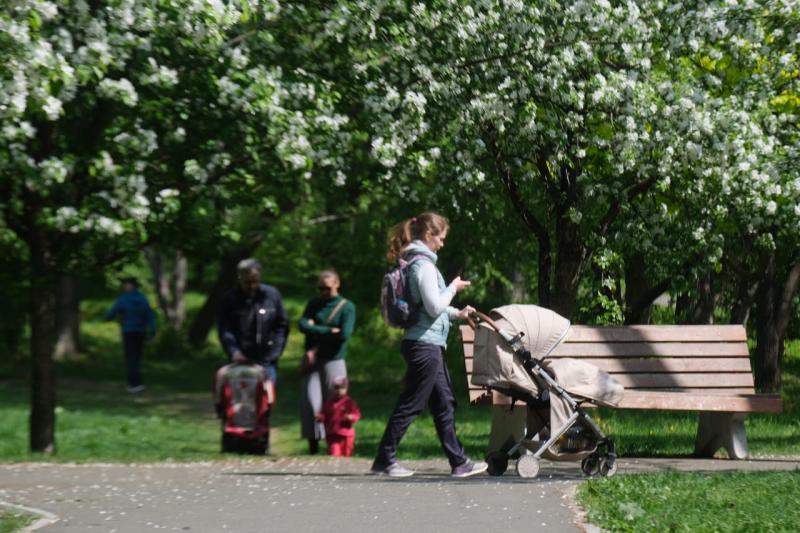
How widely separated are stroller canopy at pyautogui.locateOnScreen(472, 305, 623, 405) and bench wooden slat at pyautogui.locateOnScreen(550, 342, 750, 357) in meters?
1.50

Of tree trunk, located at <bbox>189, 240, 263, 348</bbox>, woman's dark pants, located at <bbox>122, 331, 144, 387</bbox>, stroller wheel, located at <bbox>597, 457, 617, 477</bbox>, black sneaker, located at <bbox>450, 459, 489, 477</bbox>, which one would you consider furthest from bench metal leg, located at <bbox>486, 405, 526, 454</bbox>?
tree trunk, located at <bbox>189, 240, 263, 348</bbox>

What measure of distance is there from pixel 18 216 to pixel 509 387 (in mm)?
5029

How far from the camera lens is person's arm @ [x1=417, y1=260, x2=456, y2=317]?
32.5 feet

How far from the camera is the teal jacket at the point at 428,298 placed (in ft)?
32.6

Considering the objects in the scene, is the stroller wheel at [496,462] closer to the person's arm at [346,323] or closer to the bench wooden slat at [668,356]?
the bench wooden slat at [668,356]

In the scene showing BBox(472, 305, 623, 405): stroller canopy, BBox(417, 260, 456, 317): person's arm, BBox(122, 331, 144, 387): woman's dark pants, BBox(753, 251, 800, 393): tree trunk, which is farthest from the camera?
BBox(122, 331, 144, 387): woman's dark pants

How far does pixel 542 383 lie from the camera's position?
33.4ft

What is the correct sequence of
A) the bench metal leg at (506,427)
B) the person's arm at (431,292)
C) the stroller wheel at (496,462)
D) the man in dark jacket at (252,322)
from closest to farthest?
the person's arm at (431,292), the stroller wheel at (496,462), the bench metal leg at (506,427), the man in dark jacket at (252,322)

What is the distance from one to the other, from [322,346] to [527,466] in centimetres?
415

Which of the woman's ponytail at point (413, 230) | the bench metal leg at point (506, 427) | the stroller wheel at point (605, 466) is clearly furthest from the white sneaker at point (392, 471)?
the woman's ponytail at point (413, 230)

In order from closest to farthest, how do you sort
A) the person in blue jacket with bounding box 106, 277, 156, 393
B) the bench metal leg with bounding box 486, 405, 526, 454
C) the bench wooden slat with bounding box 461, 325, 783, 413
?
the bench metal leg with bounding box 486, 405, 526, 454, the bench wooden slat with bounding box 461, 325, 783, 413, the person in blue jacket with bounding box 106, 277, 156, 393

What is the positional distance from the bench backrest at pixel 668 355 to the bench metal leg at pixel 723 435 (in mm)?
257

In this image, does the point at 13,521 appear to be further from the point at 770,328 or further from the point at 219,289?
the point at 219,289

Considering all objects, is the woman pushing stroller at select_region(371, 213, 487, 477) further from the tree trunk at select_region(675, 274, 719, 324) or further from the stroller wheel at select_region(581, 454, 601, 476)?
the tree trunk at select_region(675, 274, 719, 324)
